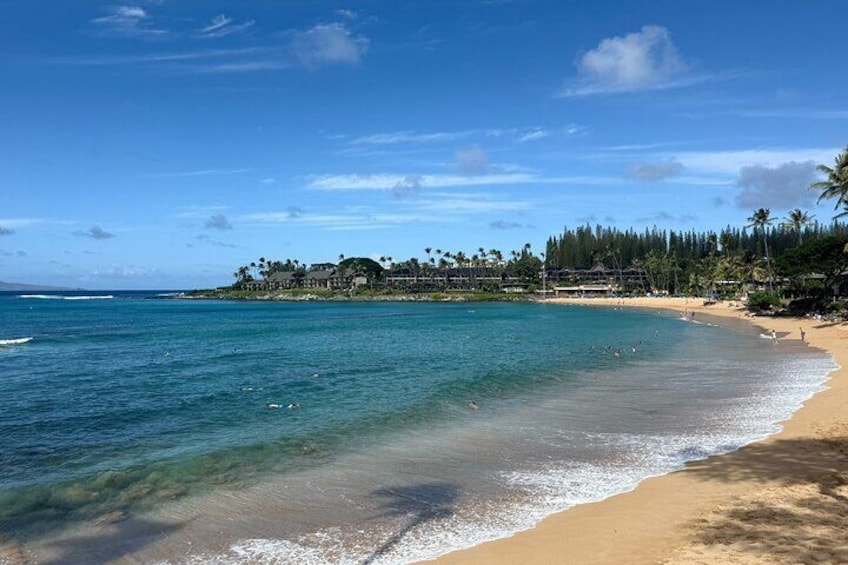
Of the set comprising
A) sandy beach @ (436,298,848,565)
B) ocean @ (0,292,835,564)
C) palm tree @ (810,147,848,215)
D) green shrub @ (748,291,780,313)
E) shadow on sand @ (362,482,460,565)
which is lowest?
ocean @ (0,292,835,564)

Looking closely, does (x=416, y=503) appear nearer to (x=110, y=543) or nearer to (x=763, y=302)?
(x=110, y=543)

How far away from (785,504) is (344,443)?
1134 centimetres

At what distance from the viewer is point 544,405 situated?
924 inches

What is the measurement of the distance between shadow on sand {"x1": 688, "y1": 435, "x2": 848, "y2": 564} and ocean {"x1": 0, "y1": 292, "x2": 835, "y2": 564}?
1352 mm

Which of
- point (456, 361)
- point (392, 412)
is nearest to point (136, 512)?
point (392, 412)

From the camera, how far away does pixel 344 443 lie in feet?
59.2

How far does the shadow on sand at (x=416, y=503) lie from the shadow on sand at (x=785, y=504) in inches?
188

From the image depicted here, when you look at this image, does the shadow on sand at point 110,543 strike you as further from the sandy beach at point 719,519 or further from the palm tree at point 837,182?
the palm tree at point 837,182

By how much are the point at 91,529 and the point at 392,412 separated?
12131 mm

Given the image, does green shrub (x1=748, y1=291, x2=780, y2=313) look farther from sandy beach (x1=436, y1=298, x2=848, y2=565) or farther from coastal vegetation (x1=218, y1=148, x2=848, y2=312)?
sandy beach (x1=436, y1=298, x2=848, y2=565)

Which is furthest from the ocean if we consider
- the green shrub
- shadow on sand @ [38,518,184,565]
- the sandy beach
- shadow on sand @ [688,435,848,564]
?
the green shrub

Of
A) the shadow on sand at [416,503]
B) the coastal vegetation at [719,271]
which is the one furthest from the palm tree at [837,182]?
the shadow on sand at [416,503]

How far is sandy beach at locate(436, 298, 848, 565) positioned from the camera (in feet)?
31.1

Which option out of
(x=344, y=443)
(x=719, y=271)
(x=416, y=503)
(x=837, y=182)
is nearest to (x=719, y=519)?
(x=416, y=503)
